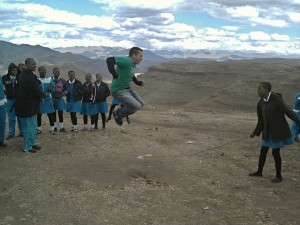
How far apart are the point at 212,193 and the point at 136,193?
4.87 ft

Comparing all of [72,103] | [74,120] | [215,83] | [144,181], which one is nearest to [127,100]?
[144,181]

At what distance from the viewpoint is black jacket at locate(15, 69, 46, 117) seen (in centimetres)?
899

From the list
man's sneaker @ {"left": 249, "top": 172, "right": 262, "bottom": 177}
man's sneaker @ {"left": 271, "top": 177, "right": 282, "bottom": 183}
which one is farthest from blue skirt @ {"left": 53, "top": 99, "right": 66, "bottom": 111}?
man's sneaker @ {"left": 271, "top": 177, "right": 282, "bottom": 183}

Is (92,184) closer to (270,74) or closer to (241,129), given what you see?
(241,129)

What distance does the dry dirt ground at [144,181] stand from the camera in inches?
242

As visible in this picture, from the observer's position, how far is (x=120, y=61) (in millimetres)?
8070

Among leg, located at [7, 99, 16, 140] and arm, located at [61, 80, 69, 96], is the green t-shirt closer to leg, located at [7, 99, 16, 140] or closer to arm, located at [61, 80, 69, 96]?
arm, located at [61, 80, 69, 96]

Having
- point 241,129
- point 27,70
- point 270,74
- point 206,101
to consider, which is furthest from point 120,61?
point 270,74

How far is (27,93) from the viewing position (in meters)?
9.02

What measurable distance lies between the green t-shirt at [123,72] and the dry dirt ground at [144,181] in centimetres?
178

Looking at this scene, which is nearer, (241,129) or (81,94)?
(81,94)

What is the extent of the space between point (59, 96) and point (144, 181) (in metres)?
4.56

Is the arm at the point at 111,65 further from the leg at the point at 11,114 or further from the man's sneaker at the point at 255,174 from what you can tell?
the leg at the point at 11,114

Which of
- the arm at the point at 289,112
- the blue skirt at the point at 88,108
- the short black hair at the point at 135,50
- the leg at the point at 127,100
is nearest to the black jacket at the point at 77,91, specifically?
the blue skirt at the point at 88,108
